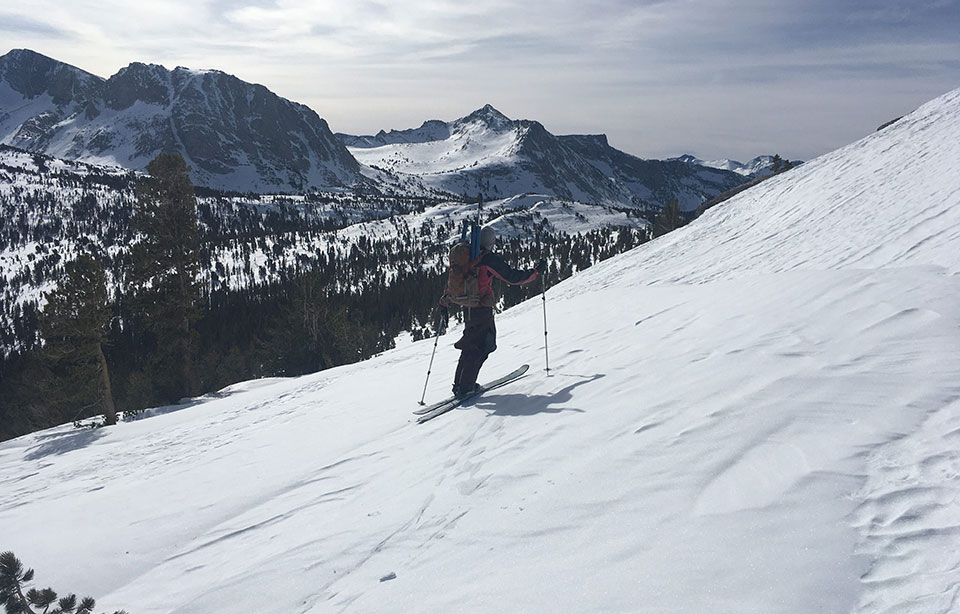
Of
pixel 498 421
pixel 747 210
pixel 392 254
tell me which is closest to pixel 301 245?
pixel 392 254

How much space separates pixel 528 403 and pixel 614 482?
125 inches

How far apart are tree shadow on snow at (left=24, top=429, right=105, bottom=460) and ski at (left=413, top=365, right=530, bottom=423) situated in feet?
38.5

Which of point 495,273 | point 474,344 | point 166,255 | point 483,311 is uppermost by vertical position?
point 166,255

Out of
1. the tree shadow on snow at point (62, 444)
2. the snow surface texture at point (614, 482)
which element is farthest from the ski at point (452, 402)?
the tree shadow on snow at point (62, 444)

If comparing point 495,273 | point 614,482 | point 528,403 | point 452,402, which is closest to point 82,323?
point 452,402

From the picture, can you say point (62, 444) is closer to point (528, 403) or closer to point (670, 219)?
point (528, 403)

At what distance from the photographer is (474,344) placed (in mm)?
8680

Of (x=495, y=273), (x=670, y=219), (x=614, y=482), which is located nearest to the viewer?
(x=614, y=482)

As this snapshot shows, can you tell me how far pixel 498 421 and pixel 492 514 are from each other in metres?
2.52

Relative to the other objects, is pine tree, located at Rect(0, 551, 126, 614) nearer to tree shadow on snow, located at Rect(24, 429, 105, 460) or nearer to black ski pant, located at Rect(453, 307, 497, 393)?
black ski pant, located at Rect(453, 307, 497, 393)

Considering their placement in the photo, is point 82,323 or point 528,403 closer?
point 528,403

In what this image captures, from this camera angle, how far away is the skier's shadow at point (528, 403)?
22.9 ft

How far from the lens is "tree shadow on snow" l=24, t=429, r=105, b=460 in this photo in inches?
565

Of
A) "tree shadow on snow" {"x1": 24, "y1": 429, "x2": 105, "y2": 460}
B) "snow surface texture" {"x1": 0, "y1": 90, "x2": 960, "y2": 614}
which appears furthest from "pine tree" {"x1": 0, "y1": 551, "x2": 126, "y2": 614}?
"tree shadow on snow" {"x1": 24, "y1": 429, "x2": 105, "y2": 460}
